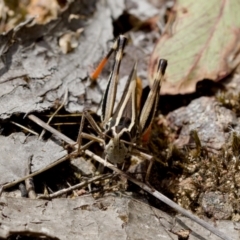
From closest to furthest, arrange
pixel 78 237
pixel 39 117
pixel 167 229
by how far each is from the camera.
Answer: pixel 78 237, pixel 167 229, pixel 39 117

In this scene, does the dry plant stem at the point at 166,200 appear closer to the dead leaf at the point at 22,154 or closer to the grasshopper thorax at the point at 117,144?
the grasshopper thorax at the point at 117,144

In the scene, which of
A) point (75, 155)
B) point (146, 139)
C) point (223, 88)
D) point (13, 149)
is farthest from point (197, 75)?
point (13, 149)

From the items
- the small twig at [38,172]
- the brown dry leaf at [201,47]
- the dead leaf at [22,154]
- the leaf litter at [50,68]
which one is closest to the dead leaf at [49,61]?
the leaf litter at [50,68]

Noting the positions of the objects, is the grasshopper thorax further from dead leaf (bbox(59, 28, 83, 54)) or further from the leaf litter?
dead leaf (bbox(59, 28, 83, 54))

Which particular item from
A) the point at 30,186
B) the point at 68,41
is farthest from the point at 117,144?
the point at 68,41

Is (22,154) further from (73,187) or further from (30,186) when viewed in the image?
(73,187)

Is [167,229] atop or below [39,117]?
below

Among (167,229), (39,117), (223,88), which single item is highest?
(223,88)

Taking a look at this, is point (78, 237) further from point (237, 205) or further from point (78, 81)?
point (78, 81)
